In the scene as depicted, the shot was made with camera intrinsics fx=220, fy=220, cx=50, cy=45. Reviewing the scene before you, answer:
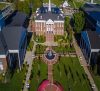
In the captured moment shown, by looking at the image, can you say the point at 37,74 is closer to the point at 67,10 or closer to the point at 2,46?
the point at 2,46

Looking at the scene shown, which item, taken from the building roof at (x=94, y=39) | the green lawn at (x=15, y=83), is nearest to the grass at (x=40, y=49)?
the green lawn at (x=15, y=83)

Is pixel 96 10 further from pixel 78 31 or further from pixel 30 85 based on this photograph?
pixel 30 85

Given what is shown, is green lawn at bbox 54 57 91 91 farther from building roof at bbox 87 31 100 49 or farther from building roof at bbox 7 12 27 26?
building roof at bbox 7 12 27 26

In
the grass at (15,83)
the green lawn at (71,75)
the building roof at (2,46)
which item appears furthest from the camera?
the building roof at (2,46)

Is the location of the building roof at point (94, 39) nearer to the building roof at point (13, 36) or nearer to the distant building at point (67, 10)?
the building roof at point (13, 36)

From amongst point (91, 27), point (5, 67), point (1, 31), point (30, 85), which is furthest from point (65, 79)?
point (91, 27)

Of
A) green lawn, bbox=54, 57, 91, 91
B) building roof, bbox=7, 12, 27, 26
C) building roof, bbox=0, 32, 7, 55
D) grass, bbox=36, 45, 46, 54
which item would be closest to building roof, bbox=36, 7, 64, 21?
building roof, bbox=7, 12, 27, 26
